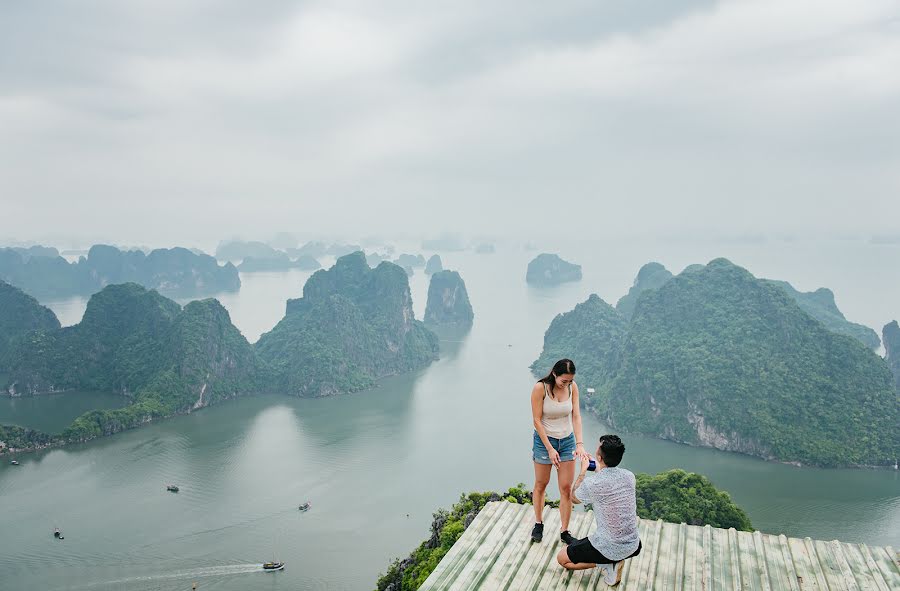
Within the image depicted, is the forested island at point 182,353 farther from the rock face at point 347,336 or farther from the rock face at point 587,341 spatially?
the rock face at point 587,341

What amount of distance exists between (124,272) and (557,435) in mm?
119158

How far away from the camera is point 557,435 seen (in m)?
5.07

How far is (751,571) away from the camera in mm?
4730

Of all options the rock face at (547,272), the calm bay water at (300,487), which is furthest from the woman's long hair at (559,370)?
the rock face at (547,272)

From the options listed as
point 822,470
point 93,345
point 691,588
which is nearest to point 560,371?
point 691,588

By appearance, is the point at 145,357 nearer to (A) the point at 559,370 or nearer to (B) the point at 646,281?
(A) the point at 559,370

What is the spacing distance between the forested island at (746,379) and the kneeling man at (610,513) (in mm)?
29604

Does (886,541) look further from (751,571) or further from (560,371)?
(560,371)

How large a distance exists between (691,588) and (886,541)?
23.3 metres

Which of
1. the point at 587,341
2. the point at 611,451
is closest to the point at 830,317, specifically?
the point at 587,341

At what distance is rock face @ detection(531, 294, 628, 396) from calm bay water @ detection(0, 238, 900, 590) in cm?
446

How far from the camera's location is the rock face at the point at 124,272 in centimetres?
10475

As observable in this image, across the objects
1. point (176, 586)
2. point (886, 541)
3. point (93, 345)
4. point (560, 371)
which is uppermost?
point (560, 371)

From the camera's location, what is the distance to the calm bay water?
20688 mm
